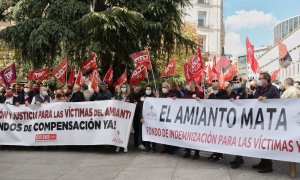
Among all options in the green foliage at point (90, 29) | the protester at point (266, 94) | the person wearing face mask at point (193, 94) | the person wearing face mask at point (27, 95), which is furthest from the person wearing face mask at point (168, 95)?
the green foliage at point (90, 29)

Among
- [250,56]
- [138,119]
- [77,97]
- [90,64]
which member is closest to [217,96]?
[138,119]

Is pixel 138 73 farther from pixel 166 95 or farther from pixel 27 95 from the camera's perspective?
pixel 27 95

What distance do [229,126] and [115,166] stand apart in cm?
244

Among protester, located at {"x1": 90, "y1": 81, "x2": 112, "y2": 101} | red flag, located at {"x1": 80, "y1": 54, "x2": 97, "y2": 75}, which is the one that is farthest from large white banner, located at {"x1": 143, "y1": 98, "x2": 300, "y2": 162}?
red flag, located at {"x1": 80, "y1": 54, "x2": 97, "y2": 75}

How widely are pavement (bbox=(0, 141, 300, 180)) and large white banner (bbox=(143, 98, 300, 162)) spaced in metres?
0.42

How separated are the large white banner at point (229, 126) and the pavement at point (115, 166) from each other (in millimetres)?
416

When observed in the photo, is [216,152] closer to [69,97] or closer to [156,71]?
[69,97]

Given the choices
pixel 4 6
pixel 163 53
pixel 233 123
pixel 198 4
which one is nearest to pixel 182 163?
pixel 233 123

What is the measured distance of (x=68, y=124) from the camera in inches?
404

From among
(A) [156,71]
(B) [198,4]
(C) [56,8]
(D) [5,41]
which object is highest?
(B) [198,4]

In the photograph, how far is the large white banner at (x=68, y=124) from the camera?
32.3 feet

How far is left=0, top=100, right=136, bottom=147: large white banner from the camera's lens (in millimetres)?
9836

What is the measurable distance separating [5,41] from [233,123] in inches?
385

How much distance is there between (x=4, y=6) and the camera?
16156mm
